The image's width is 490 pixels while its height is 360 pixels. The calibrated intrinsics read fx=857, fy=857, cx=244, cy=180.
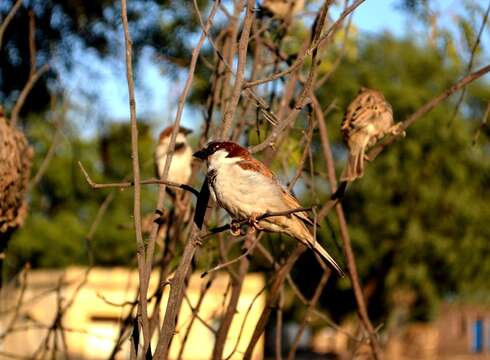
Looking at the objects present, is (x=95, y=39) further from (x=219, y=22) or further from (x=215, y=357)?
(x=215, y=357)

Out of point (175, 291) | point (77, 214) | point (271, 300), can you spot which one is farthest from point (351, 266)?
point (77, 214)

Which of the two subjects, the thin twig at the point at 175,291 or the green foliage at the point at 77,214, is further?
the green foliage at the point at 77,214

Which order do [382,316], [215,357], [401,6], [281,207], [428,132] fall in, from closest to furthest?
[281,207]
[215,357]
[401,6]
[428,132]
[382,316]

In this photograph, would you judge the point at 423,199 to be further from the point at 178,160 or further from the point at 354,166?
the point at 354,166

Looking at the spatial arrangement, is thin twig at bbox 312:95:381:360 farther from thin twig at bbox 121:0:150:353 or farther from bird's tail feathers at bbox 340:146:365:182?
thin twig at bbox 121:0:150:353

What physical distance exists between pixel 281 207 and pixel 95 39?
3.27 m

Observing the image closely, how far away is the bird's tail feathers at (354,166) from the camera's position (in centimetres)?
348

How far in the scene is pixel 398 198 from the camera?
21797 mm

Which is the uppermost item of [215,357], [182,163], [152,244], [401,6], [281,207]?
[401,6]

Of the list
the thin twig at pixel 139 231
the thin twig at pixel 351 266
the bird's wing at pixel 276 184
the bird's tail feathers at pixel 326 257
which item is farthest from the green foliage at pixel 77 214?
the thin twig at pixel 139 231

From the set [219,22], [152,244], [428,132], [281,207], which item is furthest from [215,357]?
[428,132]

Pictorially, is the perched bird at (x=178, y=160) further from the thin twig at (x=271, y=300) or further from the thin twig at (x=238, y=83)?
the thin twig at (x=238, y=83)

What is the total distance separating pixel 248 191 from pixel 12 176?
1.28 meters

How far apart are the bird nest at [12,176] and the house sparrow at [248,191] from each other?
121 centimetres
